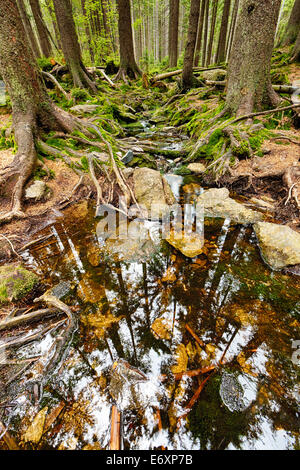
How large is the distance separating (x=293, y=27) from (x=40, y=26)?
15.2 metres

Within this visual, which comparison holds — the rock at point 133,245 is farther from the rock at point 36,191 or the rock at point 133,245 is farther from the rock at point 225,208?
the rock at point 36,191

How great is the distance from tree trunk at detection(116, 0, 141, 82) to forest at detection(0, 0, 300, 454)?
9.87m

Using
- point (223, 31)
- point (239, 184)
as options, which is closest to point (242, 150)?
point (239, 184)

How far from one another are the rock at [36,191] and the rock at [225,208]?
364 cm

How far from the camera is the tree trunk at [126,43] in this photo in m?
12.4

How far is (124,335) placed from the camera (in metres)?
2.46

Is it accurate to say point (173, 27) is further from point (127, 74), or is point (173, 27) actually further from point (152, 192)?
point (152, 192)

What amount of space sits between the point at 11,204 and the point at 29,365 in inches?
126

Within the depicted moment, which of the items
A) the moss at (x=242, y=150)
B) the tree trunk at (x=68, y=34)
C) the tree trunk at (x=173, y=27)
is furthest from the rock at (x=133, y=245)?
the tree trunk at (x=173, y=27)

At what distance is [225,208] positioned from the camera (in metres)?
4.55

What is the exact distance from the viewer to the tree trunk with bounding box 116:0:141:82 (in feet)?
40.6

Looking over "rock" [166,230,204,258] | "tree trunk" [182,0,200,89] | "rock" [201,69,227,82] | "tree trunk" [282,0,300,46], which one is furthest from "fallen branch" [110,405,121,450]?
"tree trunk" [282,0,300,46]

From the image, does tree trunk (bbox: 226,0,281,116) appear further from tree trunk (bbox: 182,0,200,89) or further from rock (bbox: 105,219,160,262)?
tree trunk (bbox: 182,0,200,89)
